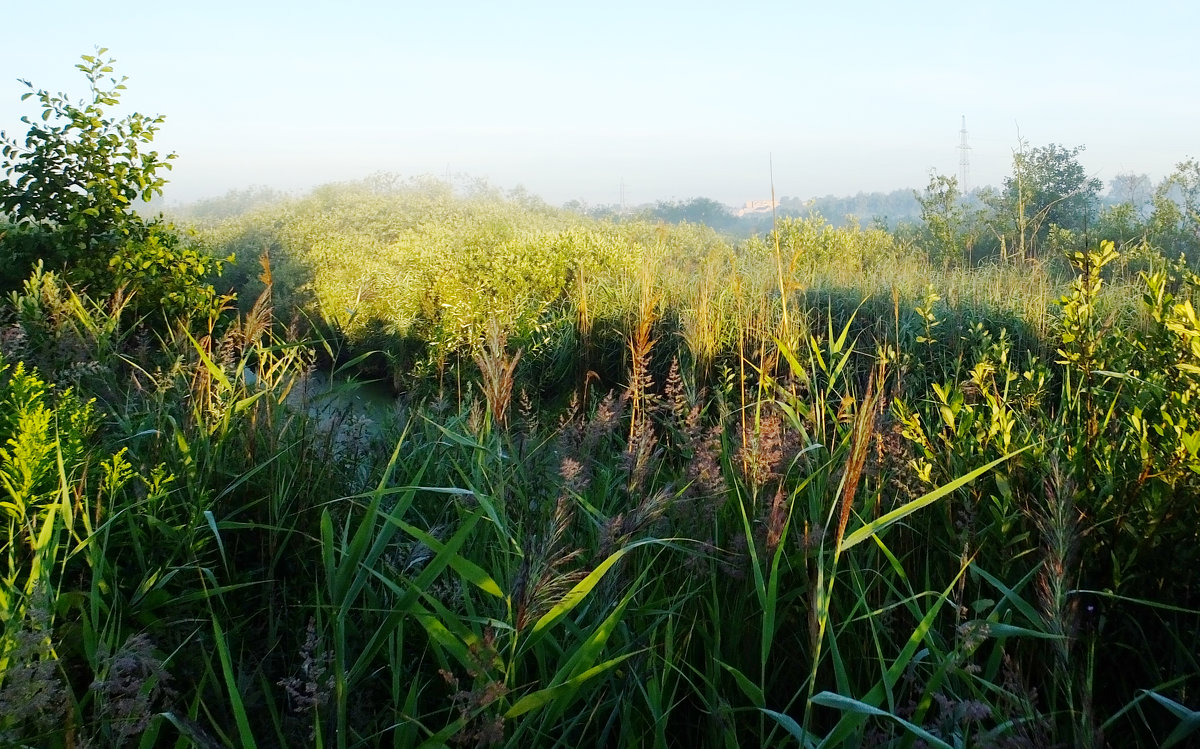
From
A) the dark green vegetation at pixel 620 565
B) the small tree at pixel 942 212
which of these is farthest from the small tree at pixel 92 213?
the small tree at pixel 942 212

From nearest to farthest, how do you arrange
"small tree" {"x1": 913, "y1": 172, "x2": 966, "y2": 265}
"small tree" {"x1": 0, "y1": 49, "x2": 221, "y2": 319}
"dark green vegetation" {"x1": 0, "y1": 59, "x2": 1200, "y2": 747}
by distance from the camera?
"dark green vegetation" {"x1": 0, "y1": 59, "x2": 1200, "y2": 747} < "small tree" {"x1": 0, "y1": 49, "x2": 221, "y2": 319} < "small tree" {"x1": 913, "y1": 172, "x2": 966, "y2": 265}

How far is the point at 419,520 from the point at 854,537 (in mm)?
1695

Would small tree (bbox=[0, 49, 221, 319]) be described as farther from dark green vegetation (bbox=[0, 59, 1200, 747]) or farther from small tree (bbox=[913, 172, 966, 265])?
small tree (bbox=[913, 172, 966, 265])

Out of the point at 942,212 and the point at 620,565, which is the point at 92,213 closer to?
the point at 620,565

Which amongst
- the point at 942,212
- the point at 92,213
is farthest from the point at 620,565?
the point at 942,212

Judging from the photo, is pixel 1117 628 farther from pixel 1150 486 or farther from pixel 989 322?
pixel 989 322

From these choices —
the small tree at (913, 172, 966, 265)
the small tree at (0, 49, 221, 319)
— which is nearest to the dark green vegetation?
the small tree at (0, 49, 221, 319)

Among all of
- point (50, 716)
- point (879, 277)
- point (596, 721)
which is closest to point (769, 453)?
point (596, 721)

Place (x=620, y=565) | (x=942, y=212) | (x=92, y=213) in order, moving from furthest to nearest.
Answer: (x=942, y=212)
(x=92, y=213)
(x=620, y=565)

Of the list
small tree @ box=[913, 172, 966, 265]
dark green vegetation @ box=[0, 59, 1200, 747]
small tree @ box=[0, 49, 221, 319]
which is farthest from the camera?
small tree @ box=[913, 172, 966, 265]

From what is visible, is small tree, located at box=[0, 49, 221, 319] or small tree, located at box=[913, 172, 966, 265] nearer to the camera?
small tree, located at box=[0, 49, 221, 319]

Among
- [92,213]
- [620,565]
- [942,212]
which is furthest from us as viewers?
[942,212]

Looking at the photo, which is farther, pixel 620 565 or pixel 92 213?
pixel 92 213

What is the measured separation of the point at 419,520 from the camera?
104 inches
